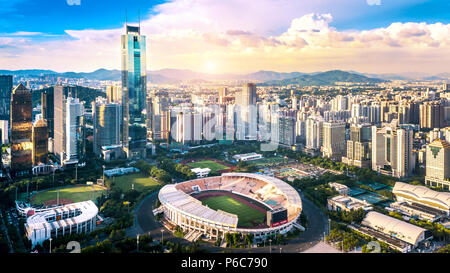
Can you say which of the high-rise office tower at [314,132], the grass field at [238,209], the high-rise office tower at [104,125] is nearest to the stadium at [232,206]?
the grass field at [238,209]

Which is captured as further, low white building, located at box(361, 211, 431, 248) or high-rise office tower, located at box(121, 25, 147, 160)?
high-rise office tower, located at box(121, 25, 147, 160)

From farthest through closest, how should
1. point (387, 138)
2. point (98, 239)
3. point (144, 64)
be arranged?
point (144, 64)
point (387, 138)
point (98, 239)

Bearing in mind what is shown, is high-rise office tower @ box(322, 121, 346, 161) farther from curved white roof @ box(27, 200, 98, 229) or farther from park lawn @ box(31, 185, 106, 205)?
curved white roof @ box(27, 200, 98, 229)

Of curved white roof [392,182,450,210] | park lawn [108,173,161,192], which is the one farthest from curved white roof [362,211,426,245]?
park lawn [108,173,161,192]

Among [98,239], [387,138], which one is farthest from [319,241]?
[387,138]

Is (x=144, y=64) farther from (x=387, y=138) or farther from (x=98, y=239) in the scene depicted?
(x=387, y=138)

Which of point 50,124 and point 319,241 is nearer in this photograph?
point 319,241

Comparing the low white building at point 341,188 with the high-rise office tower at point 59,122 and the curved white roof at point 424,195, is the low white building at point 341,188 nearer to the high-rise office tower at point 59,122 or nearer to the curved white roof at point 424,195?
the curved white roof at point 424,195
